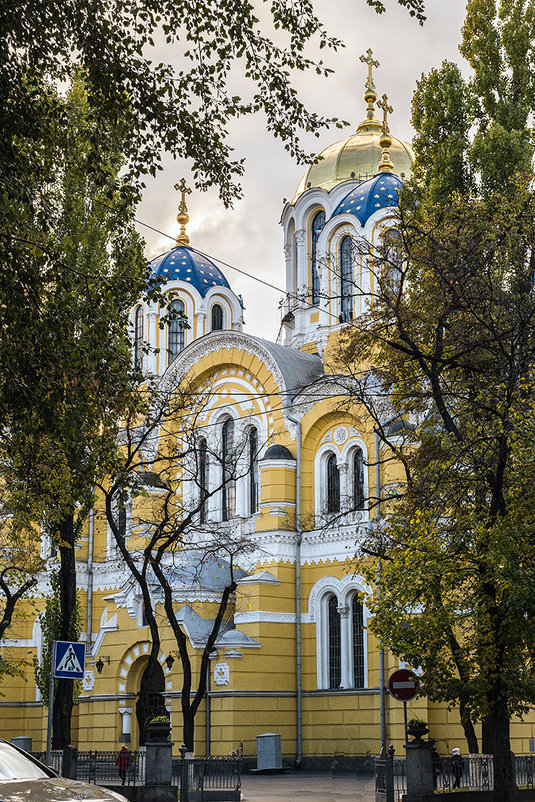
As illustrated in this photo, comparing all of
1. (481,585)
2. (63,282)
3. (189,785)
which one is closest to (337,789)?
(189,785)

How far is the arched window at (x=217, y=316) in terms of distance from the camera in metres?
39.2

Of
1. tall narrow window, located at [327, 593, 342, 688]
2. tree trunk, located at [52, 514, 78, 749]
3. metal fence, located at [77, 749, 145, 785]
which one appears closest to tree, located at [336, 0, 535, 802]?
tree trunk, located at [52, 514, 78, 749]

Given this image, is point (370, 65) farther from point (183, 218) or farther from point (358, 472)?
point (358, 472)

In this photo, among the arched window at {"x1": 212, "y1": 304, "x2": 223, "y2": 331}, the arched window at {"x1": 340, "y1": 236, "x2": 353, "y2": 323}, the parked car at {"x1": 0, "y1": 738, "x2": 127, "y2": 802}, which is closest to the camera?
the parked car at {"x1": 0, "y1": 738, "x2": 127, "y2": 802}

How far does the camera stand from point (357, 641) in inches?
→ 1120

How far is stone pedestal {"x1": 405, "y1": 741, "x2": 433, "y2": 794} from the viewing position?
675 inches

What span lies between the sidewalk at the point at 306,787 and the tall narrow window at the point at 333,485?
7.05m

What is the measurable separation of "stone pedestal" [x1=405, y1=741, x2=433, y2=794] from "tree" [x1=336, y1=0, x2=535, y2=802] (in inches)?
50.7

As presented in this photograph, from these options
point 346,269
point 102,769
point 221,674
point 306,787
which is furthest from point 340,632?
point 346,269

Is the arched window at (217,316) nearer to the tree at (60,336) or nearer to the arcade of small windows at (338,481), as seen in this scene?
the arcade of small windows at (338,481)

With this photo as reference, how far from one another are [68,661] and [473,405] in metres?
6.81

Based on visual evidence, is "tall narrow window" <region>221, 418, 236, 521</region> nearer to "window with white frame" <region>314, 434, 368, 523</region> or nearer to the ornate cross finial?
"window with white frame" <region>314, 434, 368, 523</region>

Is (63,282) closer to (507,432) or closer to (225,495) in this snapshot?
(507,432)

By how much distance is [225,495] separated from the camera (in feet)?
106
